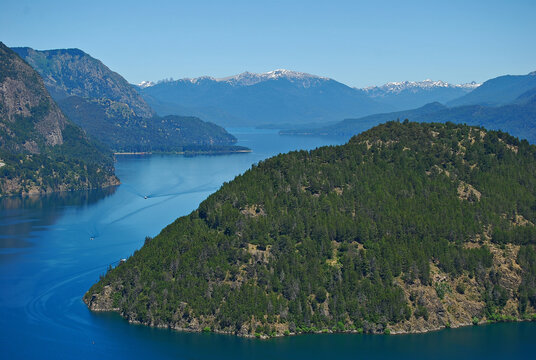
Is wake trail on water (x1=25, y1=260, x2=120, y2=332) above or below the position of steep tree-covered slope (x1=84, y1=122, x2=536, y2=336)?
below

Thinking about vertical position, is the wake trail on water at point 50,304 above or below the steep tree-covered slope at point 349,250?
below

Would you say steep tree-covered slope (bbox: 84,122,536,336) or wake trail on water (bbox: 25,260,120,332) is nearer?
steep tree-covered slope (bbox: 84,122,536,336)

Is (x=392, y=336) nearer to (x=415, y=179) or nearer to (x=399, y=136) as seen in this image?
(x=415, y=179)

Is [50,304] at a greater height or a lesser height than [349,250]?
lesser

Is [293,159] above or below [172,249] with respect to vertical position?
above

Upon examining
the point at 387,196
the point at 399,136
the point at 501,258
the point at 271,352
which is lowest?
the point at 271,352

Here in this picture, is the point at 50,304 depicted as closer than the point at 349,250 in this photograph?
No

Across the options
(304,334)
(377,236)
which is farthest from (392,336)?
(377,236)

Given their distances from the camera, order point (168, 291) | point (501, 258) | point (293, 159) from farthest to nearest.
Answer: point (293, 159)
point (501, 258)
point (168, 291)
